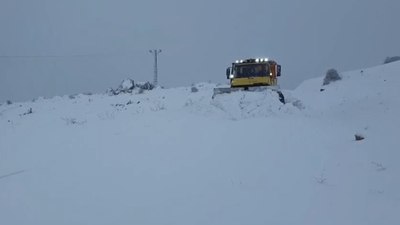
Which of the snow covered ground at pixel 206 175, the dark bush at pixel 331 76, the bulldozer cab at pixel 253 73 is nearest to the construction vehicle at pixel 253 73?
the bulldozer cab at pixel 253 73

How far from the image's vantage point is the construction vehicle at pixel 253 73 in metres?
24.5

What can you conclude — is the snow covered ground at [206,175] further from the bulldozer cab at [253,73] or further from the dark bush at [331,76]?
the dark bush at [331,76]

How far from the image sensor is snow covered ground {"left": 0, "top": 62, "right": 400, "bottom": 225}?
6.25 m

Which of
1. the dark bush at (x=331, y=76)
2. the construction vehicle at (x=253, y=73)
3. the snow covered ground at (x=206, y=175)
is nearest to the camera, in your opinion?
the snow covered ground at (x=206, y=175)

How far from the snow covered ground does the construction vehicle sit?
31.6 feet

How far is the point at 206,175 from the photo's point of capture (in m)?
8.19

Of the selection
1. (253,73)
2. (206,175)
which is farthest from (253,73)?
(206,175)

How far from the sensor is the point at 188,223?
19.4 ft

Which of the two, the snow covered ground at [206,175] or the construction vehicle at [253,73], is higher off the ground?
the construction vehicle at [253,73]

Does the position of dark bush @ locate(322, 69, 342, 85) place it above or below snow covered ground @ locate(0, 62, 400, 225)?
above

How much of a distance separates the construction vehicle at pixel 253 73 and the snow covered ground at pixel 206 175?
962 cm

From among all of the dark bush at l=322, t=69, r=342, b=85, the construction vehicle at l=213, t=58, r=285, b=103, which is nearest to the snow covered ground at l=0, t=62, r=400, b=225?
the construction vehicle at l=213, t=58, r=285, b=103

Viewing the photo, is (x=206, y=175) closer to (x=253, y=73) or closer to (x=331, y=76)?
(x=253, y=73)

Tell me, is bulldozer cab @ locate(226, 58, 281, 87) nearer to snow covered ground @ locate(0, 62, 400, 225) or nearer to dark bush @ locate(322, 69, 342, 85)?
snow covered ground @ locate(0, 62, 400, 225)
